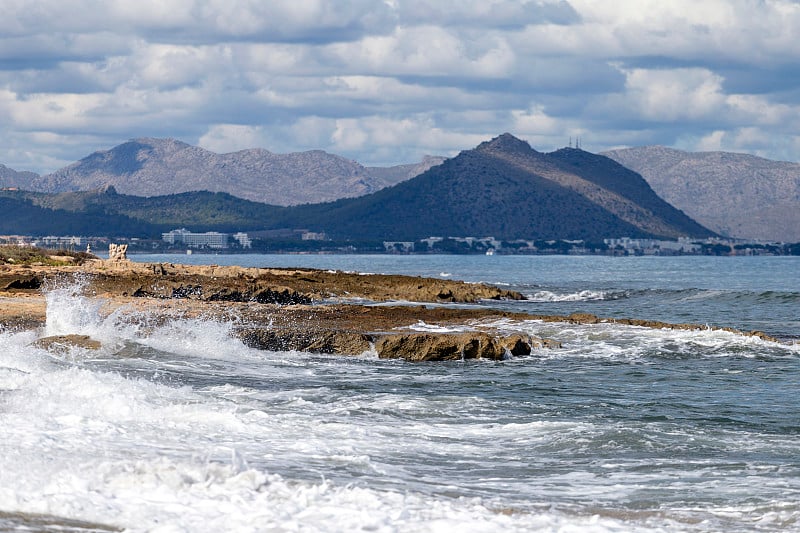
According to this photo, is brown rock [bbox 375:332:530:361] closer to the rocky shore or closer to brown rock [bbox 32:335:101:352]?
the rocky shore

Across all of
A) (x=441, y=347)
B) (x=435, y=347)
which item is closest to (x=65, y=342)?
(x=435, y=347)

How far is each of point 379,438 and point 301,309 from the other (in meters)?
19.4

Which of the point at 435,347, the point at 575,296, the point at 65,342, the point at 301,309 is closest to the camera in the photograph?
the point at 65,342

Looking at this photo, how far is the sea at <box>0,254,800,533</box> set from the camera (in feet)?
35.7

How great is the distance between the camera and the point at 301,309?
34438mm

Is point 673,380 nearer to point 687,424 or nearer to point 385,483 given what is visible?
point 687,424

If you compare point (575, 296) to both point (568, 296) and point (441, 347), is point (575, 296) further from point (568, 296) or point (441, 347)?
point (441, 347)

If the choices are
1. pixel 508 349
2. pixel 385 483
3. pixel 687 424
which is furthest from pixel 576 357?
pixel 385 483

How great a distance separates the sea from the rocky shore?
0.66 m

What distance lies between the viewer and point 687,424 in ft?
56.2

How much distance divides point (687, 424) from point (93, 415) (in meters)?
8.42

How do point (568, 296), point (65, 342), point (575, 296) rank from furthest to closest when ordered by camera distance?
1. point (575, 296)
2. point (568, 296)
3. point (65, 342)

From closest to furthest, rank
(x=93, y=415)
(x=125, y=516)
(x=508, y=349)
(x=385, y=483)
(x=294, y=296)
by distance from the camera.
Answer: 1. (x=125, y=516)
2. (x=385, y=483)
3. (x=93, y=415)
4. (x=508, y=349)
5. (x=294, y=296)

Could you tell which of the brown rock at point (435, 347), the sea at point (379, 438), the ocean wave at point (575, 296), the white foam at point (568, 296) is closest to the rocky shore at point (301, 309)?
the brown rock at point (435, 347)
